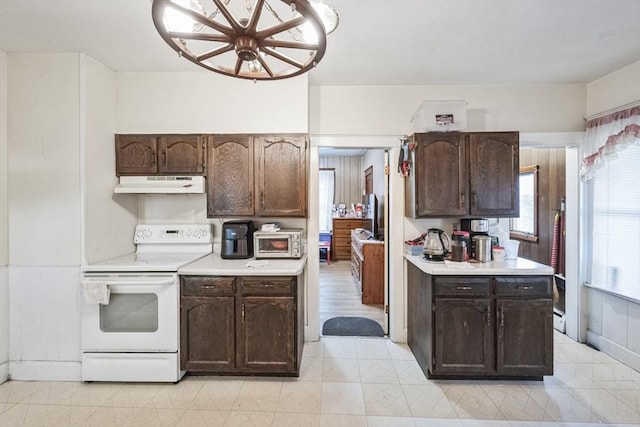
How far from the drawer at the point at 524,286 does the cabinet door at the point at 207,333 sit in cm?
213

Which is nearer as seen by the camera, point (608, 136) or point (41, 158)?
point (41, 158)

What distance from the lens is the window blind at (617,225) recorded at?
8.57 feet

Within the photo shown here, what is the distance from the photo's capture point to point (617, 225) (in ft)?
9.05

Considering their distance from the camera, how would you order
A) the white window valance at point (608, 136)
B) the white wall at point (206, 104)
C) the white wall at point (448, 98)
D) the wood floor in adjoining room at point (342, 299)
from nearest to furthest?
the white window valance at point (608, 136)
the white wall at point (206, 104)
the white wall at point (448, 98)
the wood floor in adjoining room at point (342, 299)

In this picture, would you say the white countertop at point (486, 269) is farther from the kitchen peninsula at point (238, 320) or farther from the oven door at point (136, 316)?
the oven door at point (136, 316)

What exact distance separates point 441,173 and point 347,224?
14.5 ft

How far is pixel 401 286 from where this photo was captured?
313 centimetres

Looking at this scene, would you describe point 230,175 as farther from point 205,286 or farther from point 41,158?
point 41,158

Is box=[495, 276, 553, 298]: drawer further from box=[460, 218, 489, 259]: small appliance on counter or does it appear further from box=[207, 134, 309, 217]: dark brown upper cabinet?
box=[207, 134, 309, 217]: dark brown upper cabinet

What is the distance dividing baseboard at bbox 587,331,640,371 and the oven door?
3890mm

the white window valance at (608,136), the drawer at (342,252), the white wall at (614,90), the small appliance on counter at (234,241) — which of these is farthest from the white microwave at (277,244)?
the drawer at (342,252)

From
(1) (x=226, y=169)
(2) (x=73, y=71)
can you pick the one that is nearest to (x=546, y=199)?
(1) (x=226, y=169)

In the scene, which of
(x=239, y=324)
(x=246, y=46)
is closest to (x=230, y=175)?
(x=239, y=324)

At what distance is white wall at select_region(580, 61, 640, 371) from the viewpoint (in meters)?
2.62
